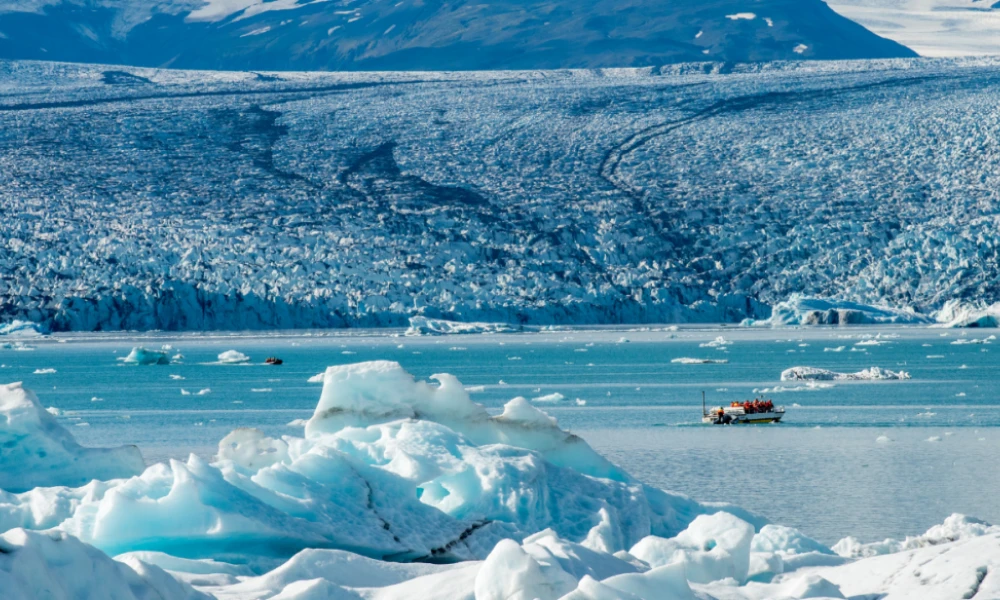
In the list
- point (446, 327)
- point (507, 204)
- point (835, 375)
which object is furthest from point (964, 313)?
point (507, 204)

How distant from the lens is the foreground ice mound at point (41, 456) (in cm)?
719

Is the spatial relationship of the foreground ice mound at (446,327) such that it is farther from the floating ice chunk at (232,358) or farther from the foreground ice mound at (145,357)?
the foreground ice mound at (145,357)

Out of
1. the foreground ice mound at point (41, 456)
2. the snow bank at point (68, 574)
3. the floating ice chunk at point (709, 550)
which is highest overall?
the snow bank at point (68, 574)

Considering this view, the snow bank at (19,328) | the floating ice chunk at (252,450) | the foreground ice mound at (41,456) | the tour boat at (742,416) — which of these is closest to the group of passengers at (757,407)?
the tour boat at (742,416)

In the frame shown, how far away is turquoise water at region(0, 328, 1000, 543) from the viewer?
436 inches

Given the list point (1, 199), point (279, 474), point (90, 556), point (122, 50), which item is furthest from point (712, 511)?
point (122, 50)

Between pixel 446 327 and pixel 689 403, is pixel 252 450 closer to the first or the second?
pixel 689 403

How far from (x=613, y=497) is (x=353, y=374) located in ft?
5.57

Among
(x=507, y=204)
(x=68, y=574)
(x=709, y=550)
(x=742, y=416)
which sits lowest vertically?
(x=742, y=416)

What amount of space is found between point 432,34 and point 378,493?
292ft

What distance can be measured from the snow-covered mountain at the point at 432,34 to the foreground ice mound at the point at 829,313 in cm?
5463

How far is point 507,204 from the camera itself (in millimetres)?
34750

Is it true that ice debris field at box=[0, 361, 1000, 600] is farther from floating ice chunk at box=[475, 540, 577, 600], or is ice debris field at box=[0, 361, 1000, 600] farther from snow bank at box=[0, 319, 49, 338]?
snow bank at box=[0, 319, 49, 338]

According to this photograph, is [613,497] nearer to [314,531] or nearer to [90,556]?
[314,531]
